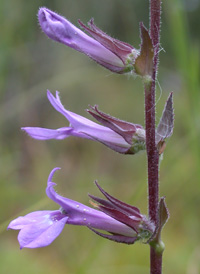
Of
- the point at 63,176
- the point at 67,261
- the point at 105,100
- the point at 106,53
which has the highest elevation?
the point at 106,53

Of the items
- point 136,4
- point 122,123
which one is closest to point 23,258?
point 122,123

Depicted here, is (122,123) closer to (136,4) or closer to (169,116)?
(169,116)

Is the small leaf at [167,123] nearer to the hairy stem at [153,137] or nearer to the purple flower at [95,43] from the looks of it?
the hairy stem at [153,137]

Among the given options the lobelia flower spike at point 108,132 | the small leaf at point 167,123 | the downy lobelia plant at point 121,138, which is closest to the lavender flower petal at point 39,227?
the downy lobelia plant at point 121,138

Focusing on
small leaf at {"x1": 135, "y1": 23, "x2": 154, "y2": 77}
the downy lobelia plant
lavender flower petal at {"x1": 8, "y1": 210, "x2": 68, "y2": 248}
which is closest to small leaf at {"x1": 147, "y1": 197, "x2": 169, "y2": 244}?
the downy lobelia plant

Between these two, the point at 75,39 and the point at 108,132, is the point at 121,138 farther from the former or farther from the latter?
the point at 75,39

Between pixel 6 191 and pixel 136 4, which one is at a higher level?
pixel 136 4

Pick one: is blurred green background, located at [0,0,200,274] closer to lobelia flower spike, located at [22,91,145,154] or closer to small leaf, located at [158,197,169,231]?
lobelia flower spike, located at [22,91,145,154]

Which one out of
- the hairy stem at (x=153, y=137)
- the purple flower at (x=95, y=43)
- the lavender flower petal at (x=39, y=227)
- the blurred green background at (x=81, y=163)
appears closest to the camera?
the lavender flower petal at (x=39, y=227)
